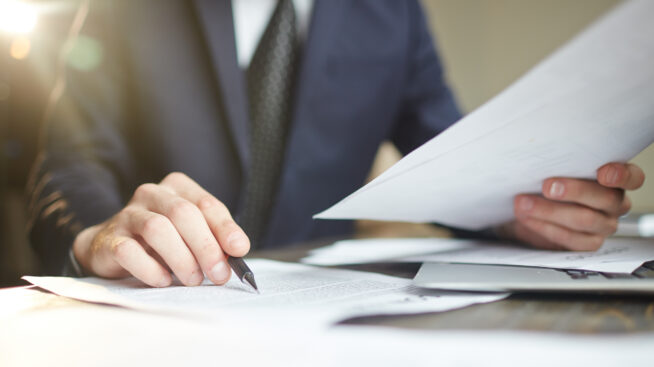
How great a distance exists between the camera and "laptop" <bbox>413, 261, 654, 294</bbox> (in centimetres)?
25

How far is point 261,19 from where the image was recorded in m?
0.84

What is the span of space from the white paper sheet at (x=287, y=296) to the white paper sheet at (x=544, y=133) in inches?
2.6

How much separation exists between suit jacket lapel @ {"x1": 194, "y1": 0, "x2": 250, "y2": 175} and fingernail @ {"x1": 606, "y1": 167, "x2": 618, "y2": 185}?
0.53 m

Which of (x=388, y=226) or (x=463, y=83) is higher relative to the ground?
(x=463, y=83)

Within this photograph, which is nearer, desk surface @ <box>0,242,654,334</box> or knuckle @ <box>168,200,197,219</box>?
desk surface @ <box>0,242,654,334</box>

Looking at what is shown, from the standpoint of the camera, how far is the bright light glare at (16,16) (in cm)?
167

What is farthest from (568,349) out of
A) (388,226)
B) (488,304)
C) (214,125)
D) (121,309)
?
(388,226)

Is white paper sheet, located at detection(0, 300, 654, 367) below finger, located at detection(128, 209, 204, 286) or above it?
below

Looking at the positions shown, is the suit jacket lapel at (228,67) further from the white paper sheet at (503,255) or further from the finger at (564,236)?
the finger at (564,236)

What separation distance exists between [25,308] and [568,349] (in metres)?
0.29

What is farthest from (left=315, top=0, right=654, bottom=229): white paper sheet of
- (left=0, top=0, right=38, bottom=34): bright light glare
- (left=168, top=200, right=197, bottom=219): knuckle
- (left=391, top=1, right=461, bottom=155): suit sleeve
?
(left=0, top=0, right=38, bottom=34): bright light glare

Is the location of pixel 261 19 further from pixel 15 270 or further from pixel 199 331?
pixel 15 270

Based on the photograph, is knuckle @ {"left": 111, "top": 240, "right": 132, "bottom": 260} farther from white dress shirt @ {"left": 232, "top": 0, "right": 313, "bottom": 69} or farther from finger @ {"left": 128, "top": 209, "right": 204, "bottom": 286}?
white dress shirt @ {"left": 232, "top": 0, "right": 313, "bottom": 69}

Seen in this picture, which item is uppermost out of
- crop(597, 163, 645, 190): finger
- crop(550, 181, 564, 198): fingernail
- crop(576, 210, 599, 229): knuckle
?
crop(597, 163, 645, 190): finger
